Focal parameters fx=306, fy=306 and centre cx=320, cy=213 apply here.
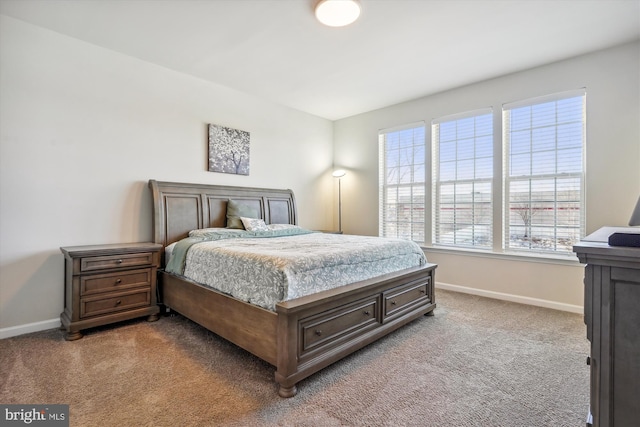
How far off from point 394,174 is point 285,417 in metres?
3.97

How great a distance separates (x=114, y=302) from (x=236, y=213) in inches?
62.8

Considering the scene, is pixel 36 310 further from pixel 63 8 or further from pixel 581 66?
pixel 581 66

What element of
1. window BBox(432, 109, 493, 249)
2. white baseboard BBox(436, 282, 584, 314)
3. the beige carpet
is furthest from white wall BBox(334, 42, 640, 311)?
the beige carpet

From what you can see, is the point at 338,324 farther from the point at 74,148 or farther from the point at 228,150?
the point at 74,148

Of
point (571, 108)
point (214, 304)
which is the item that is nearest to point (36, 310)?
point (214, 304)

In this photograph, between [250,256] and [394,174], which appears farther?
[394,174]

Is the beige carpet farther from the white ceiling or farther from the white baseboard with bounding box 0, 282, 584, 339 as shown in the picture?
the white ceiling

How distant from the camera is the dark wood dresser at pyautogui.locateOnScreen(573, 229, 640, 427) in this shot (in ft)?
3.19

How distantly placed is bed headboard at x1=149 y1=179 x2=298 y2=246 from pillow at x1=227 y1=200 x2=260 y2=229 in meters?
0.10

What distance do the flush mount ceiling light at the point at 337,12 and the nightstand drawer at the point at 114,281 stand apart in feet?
9.34

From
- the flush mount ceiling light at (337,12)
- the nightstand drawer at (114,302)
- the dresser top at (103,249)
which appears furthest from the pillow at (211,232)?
the flush mount ceiling light at (337,12)

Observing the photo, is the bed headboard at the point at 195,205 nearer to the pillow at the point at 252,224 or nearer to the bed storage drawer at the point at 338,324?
the pillow at the point at 252,224

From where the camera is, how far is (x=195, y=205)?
371cm

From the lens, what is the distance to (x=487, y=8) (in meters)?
2.49
